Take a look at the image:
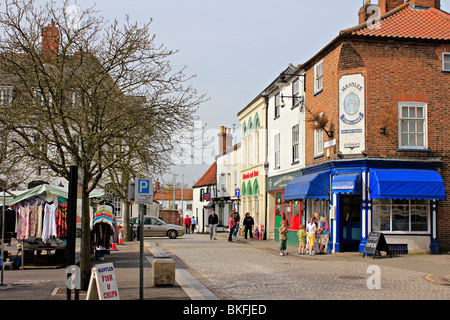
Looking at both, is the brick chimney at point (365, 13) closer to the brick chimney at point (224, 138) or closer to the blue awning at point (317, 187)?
the blue awning at point (317, 187)

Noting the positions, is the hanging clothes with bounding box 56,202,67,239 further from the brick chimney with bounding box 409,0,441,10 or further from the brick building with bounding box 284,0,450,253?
the brick chimney with bounding box 409,0,441,10

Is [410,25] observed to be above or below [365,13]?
below

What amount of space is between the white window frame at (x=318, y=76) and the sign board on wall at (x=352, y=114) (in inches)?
90.7

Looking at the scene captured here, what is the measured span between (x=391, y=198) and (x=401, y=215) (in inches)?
47.3

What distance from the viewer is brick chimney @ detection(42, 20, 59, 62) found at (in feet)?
40.6

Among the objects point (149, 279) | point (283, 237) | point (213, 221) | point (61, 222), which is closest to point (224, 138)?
point (213, 221)

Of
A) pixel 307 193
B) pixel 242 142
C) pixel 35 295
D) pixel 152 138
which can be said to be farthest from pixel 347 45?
pixel 242 142

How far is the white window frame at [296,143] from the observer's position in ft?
89.1

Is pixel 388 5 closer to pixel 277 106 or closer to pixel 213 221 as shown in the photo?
pixel 277 106

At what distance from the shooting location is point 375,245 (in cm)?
1931

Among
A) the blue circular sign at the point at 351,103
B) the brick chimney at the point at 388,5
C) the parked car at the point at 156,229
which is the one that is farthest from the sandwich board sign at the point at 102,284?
the parked car at the point at 156,229

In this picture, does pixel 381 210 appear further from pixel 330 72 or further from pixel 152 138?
pixel 152 138

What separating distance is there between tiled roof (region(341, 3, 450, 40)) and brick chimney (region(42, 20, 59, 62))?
1218cm

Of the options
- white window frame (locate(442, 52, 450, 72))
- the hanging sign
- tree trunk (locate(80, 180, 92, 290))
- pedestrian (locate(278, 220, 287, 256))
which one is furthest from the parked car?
tree trunk (locate(80, 180, 92, 290))
